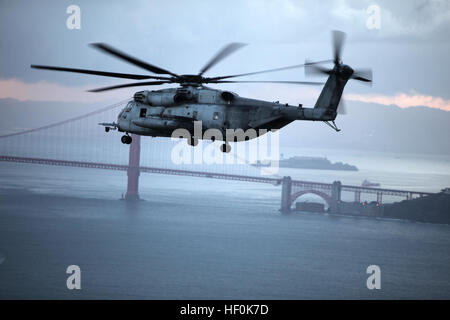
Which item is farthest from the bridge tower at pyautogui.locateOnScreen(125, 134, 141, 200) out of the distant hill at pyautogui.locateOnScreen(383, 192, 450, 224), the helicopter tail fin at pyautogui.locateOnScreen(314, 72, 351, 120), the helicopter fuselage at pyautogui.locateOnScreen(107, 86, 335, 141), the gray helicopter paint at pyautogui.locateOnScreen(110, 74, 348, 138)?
the helicopter tail fin at pyautogui.locateOnScreen(314, 72, 351, 120)

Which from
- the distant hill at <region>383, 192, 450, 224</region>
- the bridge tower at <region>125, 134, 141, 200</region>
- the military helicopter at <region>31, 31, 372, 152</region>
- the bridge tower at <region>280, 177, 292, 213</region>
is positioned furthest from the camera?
the distant hill at <region>383, 192, 450, 224</region>

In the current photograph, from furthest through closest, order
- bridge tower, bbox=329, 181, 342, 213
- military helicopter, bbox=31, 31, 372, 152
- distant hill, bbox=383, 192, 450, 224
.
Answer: distant hill, bbox=383, 192, 450, 224
bridge tower, bbox=329, 181, 342, 213
military helicopter, bbox=31, 31, 372, 152

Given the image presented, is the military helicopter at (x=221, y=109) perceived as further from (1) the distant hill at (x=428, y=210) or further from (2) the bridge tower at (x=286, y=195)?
(1) the distant hill at (x=428, y=210)

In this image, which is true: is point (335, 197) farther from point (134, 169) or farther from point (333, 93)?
point (333, 93)

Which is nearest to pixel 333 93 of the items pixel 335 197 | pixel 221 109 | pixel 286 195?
pixel 221 109

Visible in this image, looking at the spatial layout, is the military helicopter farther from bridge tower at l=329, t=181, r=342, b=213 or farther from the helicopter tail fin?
bridge tower at l=329, t=181, r=342, b=213

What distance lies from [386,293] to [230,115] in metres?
79.5

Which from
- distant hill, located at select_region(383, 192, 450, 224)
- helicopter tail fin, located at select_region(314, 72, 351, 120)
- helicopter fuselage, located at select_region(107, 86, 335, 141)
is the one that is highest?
helicopter tail fin, located at select_region(314, 72, 351, 120)

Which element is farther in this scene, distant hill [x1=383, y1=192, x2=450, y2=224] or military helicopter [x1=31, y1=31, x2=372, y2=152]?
distant hill [x1=383, y1=192, x2=450, y2=224]

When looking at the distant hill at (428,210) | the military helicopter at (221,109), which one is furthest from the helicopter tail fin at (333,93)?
the distant hill at (428,210)

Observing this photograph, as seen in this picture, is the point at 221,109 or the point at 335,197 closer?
A: the point at 221,109
